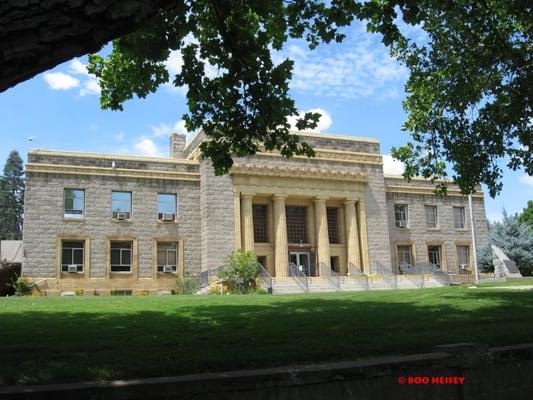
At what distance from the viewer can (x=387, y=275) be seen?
1454 inches

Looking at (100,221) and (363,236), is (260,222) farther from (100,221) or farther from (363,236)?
(100,221)

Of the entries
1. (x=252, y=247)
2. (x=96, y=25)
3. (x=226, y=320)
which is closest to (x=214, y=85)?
(x=226, y=320)

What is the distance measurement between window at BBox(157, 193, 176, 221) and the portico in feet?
13.7

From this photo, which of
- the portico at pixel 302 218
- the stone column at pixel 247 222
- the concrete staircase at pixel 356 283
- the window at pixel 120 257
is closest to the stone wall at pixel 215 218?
the portico at pixel 302 218

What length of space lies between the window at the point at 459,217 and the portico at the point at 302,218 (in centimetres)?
1074

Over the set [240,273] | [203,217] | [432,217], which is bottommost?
[240,273]

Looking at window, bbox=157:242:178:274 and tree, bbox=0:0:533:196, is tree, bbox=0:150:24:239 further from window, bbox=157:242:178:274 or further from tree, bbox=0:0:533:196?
tree, bbox=0:0:533:196

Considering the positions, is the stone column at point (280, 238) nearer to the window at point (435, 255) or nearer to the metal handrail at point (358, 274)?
the metal handrail at point (358, 274)

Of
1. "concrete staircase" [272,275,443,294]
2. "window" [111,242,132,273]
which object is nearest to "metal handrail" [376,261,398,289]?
"concrete staircase" [272,275,443,294]

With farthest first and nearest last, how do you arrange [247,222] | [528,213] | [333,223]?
[528,213]
[333,223]
[247,222]

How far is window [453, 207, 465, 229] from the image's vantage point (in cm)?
4491

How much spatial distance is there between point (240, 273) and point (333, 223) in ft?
37.8

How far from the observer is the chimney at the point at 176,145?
43719 mm

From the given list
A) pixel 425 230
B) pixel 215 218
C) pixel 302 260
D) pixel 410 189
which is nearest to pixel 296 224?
pixel 302 260
